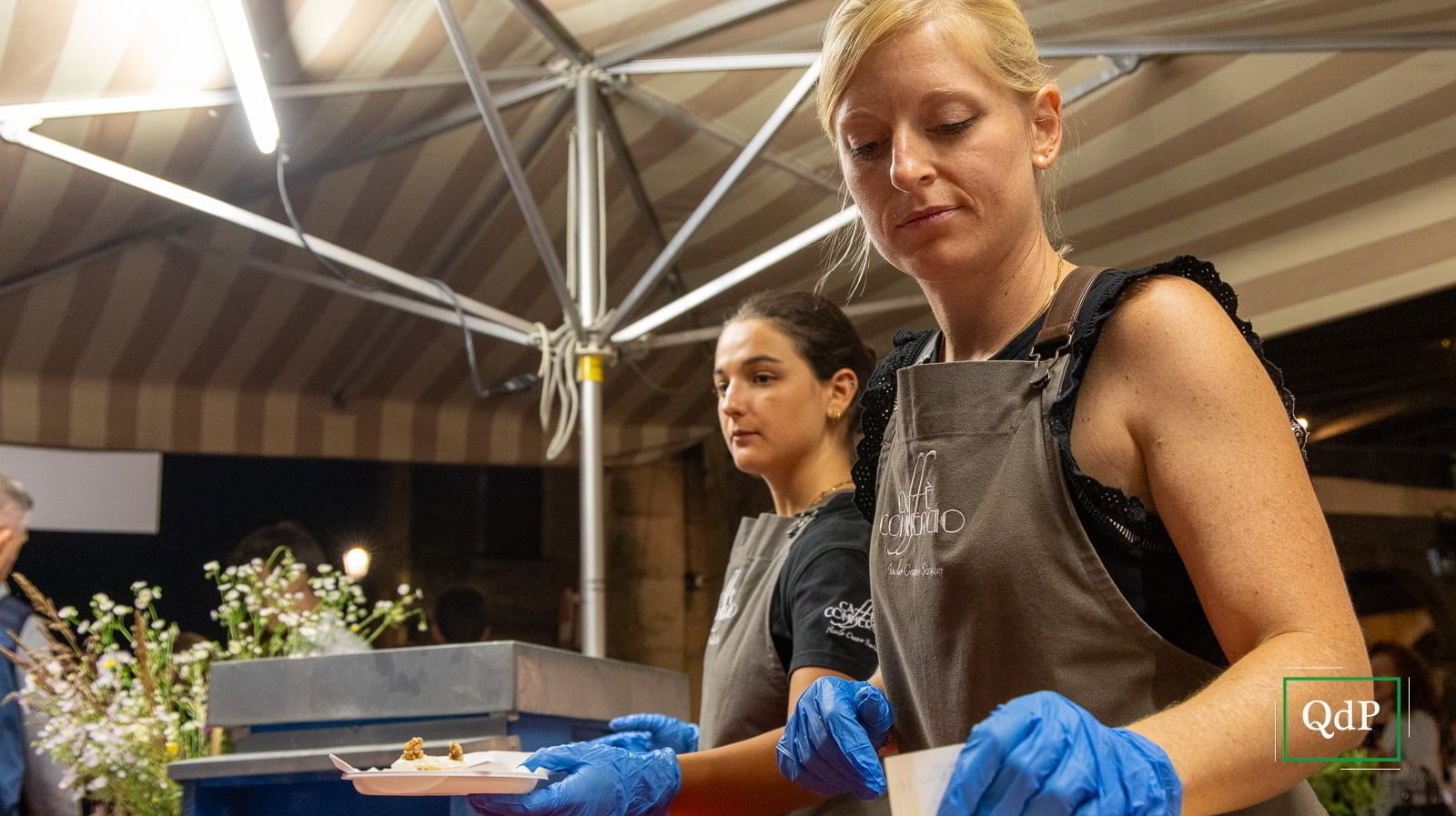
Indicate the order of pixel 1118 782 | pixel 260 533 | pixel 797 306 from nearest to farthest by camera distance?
pixel 1118 782
pixel 797 306
pixel 260 533

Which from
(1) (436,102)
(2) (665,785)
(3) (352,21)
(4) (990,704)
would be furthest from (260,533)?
(4) (990,704)

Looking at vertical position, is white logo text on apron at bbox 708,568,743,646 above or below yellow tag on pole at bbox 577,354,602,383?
below

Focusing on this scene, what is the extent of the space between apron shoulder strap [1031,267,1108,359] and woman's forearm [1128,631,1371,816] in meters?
0.27

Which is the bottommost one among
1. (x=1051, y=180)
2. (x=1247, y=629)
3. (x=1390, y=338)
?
(x=1247, y=629)

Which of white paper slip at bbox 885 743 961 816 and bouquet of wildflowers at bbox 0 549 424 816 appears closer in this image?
white paper slip at bbox 885 743 961 816

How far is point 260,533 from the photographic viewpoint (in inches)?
244

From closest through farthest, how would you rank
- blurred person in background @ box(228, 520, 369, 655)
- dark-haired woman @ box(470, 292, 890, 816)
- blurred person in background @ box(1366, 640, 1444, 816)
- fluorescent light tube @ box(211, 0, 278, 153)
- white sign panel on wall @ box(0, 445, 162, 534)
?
1. dark-haired woman @ box(470, 292, 890, 816)
2. fluorescent light tube @ box(211, 0, 278, 153)
3. blurred person in background @ box(1366, 640, 1444, 816)
4. white sign panel on wall @ box(0, 445, 162, 534)
5. blurred person in background @ box(228, 520, 369, 655)

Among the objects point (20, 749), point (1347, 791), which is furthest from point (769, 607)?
point (20, 749)

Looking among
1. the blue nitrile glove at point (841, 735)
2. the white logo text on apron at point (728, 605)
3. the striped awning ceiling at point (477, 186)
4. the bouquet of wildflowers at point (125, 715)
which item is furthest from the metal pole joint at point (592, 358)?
the blue nitrile glove at point (841, 735)

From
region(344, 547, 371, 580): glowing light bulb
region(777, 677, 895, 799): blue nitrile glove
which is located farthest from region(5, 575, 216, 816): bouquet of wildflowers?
region(344, 547, 371, 580): glowing light bulb

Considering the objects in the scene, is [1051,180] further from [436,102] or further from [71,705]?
[436,102]

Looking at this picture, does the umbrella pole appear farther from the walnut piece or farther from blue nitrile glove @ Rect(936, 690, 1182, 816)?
blue nitrile glove @ Rect(936, 690, 1182, 816)

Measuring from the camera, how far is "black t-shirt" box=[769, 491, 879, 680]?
5.17 feet

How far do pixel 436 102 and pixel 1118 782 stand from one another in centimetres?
395
